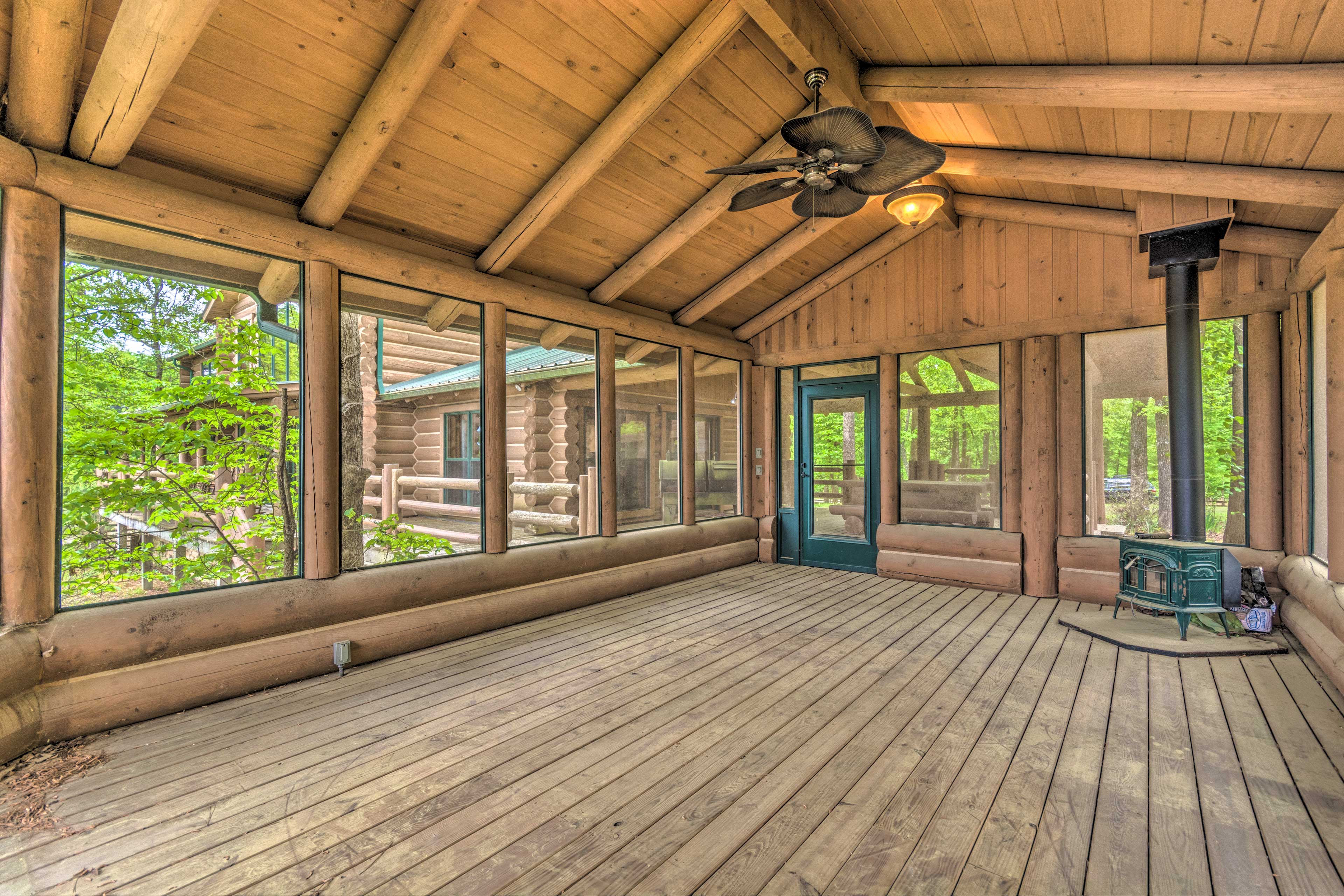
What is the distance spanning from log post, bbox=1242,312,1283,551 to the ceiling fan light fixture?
107 inches

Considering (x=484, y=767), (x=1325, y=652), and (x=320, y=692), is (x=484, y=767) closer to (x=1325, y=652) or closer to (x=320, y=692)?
(x=320, y=692)

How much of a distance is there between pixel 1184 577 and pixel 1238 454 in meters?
1.45

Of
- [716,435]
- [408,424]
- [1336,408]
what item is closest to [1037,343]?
[1336,408]

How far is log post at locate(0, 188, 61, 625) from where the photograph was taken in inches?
103

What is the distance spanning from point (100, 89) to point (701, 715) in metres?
3.91

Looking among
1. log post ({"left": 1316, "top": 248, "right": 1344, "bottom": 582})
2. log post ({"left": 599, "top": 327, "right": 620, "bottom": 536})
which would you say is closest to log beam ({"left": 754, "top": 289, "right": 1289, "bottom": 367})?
log post ({"left": 1316, "top": 248, "right": 1344, "bottom": 582})

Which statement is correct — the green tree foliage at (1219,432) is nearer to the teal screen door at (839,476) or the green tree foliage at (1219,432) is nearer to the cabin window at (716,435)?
the teal screen door at (839,476)

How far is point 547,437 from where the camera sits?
838cm

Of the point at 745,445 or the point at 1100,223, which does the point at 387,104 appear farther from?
the point at 1100,223

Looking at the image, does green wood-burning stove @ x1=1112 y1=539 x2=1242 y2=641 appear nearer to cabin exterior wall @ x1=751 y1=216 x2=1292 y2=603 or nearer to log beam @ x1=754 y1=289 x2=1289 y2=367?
cabin exterior wall @ x1=751 y1=216 x2=1292 y2=603

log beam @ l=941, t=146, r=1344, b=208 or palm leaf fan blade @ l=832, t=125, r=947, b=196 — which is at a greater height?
log beam @ l=941, t=146, r=1344, b=208

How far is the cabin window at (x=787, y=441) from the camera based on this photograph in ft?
23.8

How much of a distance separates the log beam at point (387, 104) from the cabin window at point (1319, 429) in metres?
5.49

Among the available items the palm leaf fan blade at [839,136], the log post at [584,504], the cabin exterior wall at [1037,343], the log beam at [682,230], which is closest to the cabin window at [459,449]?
the log post at [584,504]
